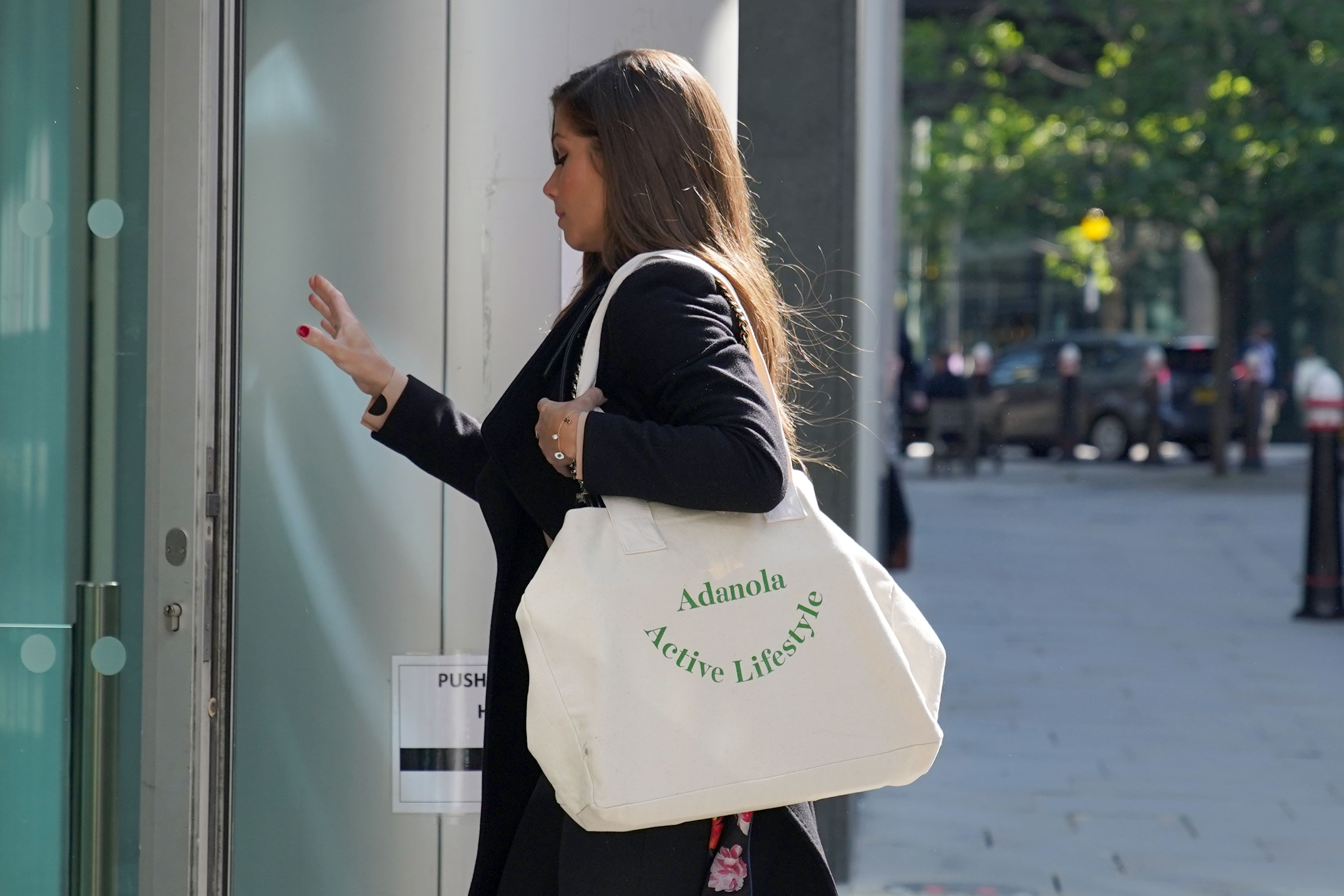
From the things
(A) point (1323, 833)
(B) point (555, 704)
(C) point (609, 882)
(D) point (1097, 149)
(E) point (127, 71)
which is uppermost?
(D) point (1097, 149)

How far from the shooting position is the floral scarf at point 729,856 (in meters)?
2.07

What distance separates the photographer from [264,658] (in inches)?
108

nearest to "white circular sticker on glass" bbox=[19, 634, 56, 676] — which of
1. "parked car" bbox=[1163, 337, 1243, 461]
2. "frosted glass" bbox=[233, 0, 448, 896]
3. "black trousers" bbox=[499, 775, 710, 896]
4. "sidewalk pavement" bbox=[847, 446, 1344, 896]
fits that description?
"frosted glass" bbox=[233, 0, 448, 896]

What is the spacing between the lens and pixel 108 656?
2.63m

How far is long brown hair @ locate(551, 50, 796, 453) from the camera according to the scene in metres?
2.08

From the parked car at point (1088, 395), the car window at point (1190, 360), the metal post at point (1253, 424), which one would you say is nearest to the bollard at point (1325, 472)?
the metal post at point (1253, 424)

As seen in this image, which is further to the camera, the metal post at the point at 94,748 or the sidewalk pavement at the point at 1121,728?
the sidewalk pavement at the point at 1121,728

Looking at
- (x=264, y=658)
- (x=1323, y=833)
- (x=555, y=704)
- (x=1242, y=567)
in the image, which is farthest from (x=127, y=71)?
(x=1242, y=567)

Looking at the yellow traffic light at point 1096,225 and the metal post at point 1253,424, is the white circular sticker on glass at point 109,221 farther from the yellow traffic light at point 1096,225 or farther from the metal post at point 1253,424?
the metal post at point 1253,424

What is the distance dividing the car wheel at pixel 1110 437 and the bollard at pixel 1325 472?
1231 cm

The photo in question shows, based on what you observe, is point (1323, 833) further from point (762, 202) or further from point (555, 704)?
point (555, 704)

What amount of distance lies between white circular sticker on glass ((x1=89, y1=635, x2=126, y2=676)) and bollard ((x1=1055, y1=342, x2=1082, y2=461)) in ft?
63.6

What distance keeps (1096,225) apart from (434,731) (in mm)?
19352

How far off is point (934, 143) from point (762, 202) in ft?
74.3
